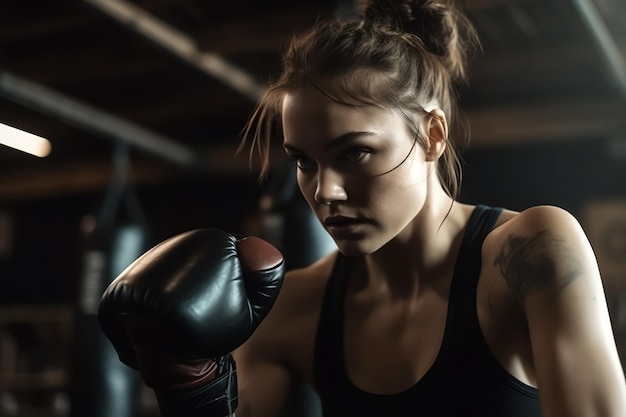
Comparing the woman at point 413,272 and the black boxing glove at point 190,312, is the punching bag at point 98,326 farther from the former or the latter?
the black boxing glove at point 190,312

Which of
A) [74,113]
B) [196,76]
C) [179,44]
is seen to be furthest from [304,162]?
[196,76]

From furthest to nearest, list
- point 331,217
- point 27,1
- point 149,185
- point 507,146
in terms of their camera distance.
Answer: point 149,185 → point 507,146 → point 27,1 → point 331,217

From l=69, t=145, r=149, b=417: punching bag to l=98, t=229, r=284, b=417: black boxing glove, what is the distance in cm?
209

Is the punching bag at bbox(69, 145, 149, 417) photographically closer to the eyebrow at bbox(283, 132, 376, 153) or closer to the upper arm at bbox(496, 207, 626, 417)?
the eyebrow at bbox(283, 132, 376, 153)

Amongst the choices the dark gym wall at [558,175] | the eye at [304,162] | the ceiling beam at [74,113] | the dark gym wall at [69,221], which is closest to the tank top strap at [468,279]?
the eye at [304,162]

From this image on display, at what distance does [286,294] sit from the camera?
1.90m

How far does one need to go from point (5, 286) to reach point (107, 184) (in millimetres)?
1433

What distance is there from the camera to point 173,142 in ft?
17.5

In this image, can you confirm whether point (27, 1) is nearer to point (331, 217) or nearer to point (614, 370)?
point (331, 217)

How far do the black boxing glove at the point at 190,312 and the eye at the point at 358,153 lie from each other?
0.75ft

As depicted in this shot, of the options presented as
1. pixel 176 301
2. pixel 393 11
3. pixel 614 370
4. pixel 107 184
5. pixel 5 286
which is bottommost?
pixel 614 370

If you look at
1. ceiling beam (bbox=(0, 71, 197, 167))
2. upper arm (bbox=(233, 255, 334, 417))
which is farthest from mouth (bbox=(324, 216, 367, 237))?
ceiling beam (bbox=(0, 71, 197, 167))

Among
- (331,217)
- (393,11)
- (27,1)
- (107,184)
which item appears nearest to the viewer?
(331,217)

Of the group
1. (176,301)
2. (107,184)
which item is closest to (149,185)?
(107,184)
